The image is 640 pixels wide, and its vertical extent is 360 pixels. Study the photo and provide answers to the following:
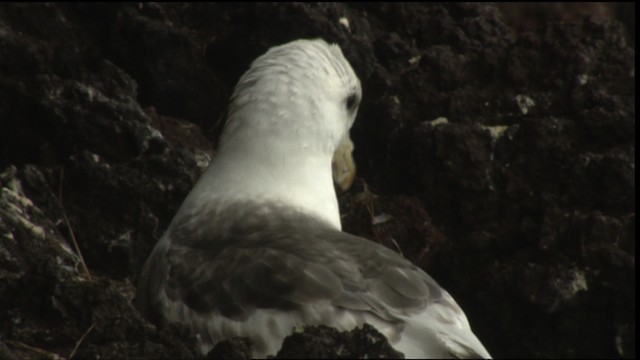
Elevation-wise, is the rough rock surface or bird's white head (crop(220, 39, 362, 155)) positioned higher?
bird's white head (crop(220, 39, 362, 155))

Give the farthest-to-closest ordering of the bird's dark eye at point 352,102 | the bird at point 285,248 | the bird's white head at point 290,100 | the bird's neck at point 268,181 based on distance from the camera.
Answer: the bird's dark eye at point 352,102
the bird's white head at point 290,100
the bird's neck at point 268,181
the bird at point 285,248

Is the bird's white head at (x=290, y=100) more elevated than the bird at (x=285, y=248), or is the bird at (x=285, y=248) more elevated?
the bird's white head at (x=290, y=100)

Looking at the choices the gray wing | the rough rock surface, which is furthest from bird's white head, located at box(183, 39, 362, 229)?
the rough rock surface

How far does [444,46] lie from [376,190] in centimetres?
76

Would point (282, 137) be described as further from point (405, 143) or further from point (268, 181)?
point (405, 143)

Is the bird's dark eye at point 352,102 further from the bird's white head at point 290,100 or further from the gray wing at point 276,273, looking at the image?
the gray wing at point 276,273

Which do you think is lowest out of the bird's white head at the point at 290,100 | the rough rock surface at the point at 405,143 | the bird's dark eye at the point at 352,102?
the rough rock surface at the point at 405,143

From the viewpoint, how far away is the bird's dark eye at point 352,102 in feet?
17.0

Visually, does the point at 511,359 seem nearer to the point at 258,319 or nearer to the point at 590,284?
the point at 590,284

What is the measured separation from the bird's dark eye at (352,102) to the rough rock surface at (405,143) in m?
0.52

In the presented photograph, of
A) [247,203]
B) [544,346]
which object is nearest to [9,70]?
[247,203]

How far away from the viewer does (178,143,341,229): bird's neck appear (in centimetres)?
470

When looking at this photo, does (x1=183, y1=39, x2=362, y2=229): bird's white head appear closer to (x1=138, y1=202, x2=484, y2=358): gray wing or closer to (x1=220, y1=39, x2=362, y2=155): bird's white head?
(x1=220, y1=39, x2=362, y2=155): bird's white head

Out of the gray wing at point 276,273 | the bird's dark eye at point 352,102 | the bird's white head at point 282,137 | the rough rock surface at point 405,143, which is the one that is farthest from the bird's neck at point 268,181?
the rough rock surface at point 405,143
